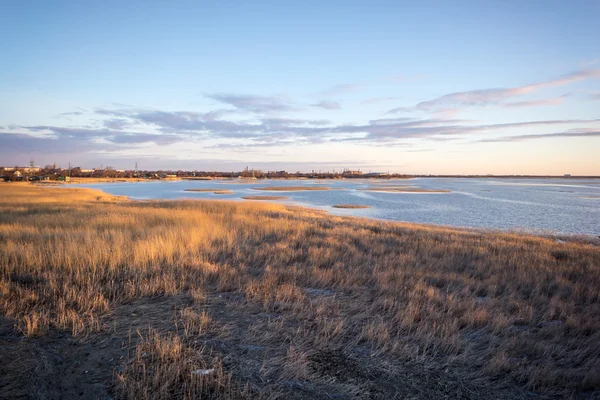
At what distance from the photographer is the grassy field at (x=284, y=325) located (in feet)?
12.8

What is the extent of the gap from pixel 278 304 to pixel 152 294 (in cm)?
267

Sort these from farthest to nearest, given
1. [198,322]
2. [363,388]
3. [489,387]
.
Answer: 1. [198,322]
2. [489,387]
3. [363,388]

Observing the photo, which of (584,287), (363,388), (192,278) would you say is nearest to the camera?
(363,388)

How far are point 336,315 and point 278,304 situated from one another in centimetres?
117

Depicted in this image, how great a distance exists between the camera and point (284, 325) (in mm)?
5484

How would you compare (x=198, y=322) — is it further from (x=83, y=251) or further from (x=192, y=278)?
(x=83, y=251)

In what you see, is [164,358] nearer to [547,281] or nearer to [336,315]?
[336,315]

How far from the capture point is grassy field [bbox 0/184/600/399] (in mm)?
3891

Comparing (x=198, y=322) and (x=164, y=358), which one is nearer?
(x=164, y=358)

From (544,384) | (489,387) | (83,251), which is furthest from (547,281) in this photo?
(83,251)

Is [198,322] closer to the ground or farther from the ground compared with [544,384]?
farther from the ground

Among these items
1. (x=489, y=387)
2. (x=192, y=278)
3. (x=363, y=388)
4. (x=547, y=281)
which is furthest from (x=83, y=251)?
(x=547, y=281)

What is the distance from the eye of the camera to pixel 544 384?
13.9ft

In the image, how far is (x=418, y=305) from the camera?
250 inches
